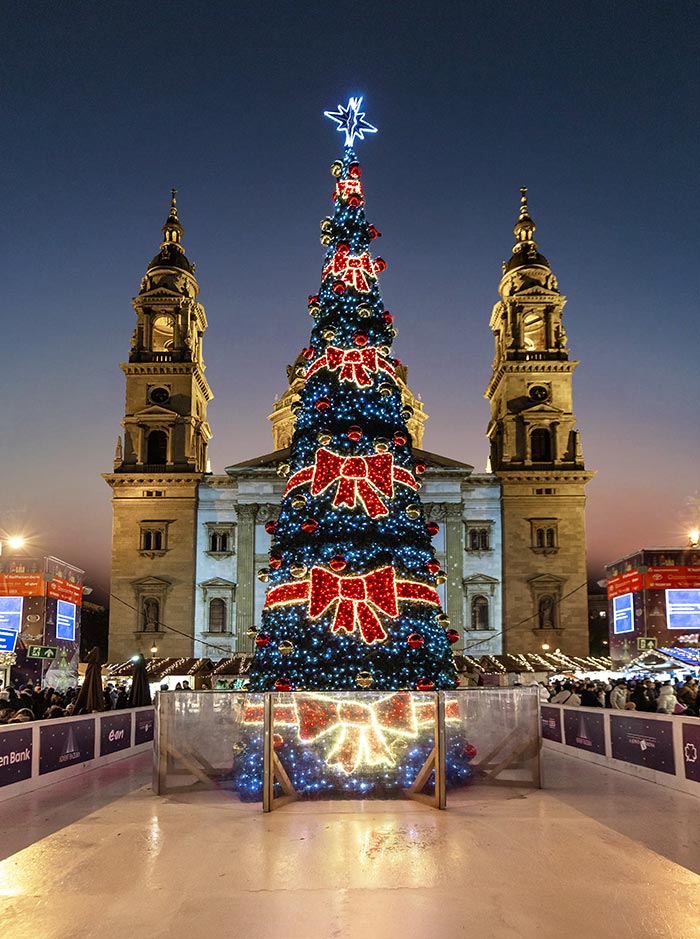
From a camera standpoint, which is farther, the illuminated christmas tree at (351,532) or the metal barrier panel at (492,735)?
the illuminated christmas tree at (351,532)

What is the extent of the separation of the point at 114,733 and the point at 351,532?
311 inches

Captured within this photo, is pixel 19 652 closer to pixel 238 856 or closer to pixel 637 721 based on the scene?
pixel 637 721

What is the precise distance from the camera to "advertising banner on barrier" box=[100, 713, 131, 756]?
60.0 ft

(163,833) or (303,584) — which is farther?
(303,584)

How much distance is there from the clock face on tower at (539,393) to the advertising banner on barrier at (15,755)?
44285 mm

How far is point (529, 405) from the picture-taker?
179 feet

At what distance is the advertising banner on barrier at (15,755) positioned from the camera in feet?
44.5

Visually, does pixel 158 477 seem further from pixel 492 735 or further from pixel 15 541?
pixel 492 735

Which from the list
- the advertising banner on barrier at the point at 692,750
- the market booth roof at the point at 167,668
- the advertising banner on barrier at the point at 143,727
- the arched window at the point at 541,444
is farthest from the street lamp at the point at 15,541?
the arched window at the point at 541,444

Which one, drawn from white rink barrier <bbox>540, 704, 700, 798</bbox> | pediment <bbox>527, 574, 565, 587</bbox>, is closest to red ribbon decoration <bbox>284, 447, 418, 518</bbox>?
white rink barrier <bbox>540, 704, 700, 798</bbox>

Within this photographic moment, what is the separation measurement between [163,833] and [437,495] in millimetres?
43920

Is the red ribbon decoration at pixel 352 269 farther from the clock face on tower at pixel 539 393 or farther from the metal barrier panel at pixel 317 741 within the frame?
the clock face on tower at pixel 539 393

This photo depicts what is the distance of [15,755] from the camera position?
14.0m

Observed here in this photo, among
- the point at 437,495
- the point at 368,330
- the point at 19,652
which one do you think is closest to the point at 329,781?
the point at 368,330
